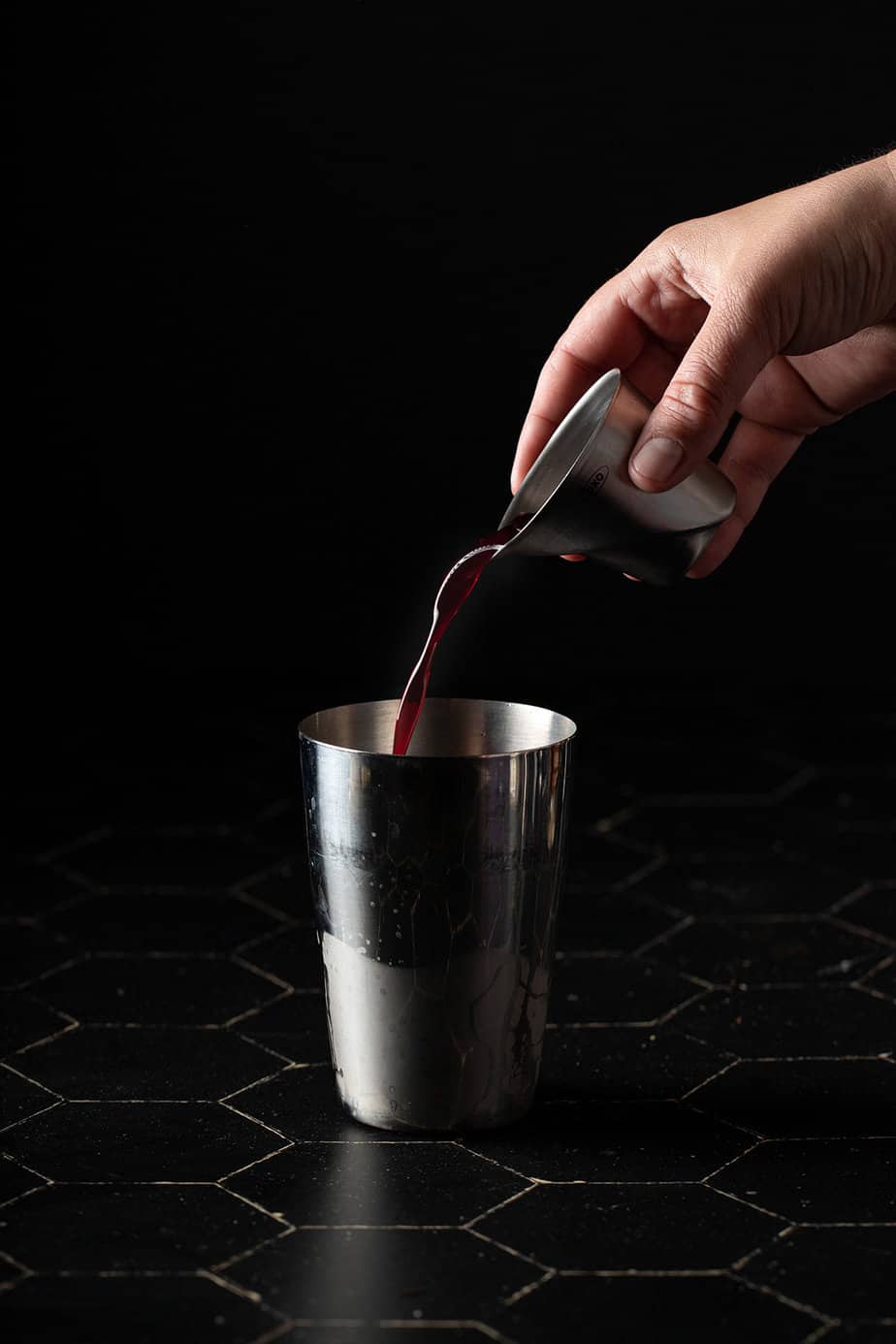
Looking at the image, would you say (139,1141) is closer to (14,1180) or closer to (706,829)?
(14,1180)

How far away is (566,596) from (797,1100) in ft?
6.51

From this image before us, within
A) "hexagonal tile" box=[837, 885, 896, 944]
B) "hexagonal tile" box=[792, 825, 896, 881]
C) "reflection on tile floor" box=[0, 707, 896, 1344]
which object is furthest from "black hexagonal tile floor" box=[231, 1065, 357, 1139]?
"hexagonal tile" box=[792, 825, 896, 881]

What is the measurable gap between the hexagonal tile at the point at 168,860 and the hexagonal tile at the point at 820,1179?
3.15 ft

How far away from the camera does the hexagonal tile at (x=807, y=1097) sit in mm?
1571

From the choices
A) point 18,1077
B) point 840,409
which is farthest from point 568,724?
point 18,1077

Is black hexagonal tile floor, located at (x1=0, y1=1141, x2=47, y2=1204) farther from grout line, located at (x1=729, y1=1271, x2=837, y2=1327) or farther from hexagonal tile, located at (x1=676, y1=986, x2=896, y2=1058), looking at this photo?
hexagonal tile, located at (x1=676, y1=986, x2=896, y2=1058)

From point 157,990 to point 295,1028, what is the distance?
193 mm

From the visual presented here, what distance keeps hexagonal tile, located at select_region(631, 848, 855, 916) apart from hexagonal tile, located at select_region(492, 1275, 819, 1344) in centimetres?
89

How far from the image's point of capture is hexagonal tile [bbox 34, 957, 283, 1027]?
1.84m

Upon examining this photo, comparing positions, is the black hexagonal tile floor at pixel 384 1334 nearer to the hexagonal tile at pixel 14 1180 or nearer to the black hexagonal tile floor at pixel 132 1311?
the black hexagonal tile floor at pixel 132 1311

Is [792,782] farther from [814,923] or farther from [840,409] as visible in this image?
[840,409]

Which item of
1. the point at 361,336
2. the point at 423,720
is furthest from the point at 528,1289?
the point at 361,336

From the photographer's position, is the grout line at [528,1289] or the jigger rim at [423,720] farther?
the jigger rim at [423,720]

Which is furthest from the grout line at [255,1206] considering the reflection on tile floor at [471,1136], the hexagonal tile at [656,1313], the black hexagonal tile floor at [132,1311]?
the hexagonal tile at [656,1313]
